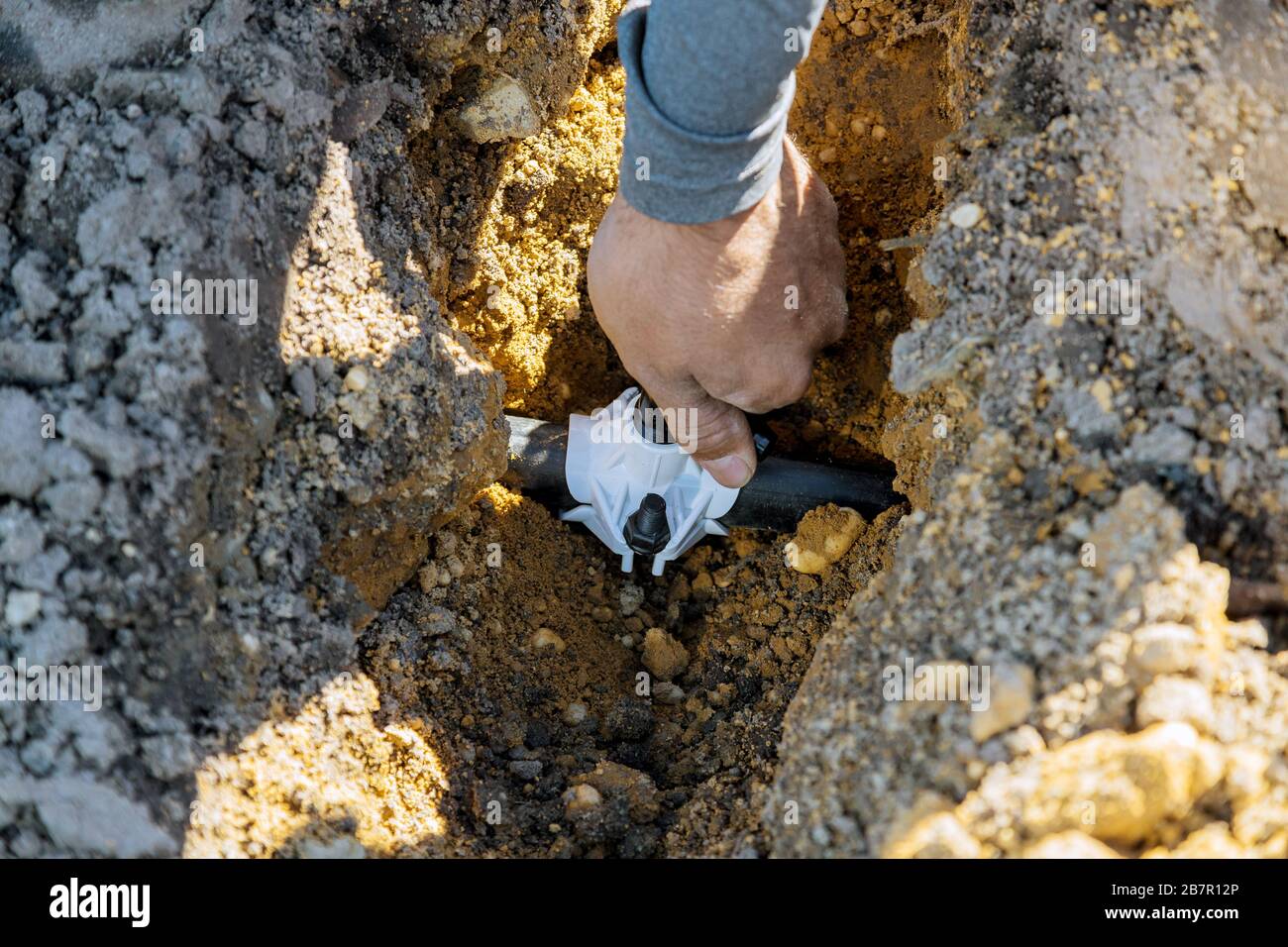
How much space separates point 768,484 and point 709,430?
249mm

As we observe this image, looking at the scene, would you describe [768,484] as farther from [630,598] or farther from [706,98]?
[706,98]

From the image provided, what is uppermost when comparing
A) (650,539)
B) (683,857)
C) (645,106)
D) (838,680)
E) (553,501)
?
(645,106)

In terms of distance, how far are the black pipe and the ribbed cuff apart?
777 mm

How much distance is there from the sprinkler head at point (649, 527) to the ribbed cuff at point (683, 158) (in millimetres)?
795

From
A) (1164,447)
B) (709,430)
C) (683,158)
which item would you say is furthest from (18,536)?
(1164,447)

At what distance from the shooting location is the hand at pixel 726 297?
1.76 m

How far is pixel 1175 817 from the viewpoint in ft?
3.81

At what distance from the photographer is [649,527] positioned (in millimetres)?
2217

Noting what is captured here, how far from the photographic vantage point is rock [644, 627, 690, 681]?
2061mm

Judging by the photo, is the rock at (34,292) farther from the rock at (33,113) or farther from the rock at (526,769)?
the rock at (526,769)

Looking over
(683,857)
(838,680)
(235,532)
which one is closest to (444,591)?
(235,532)

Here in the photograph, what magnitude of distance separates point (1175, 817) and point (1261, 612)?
13.3 inches

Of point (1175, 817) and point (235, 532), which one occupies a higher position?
point (235, 532)

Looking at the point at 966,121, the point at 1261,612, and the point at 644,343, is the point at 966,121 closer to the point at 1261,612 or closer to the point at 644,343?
the point at 644,343
